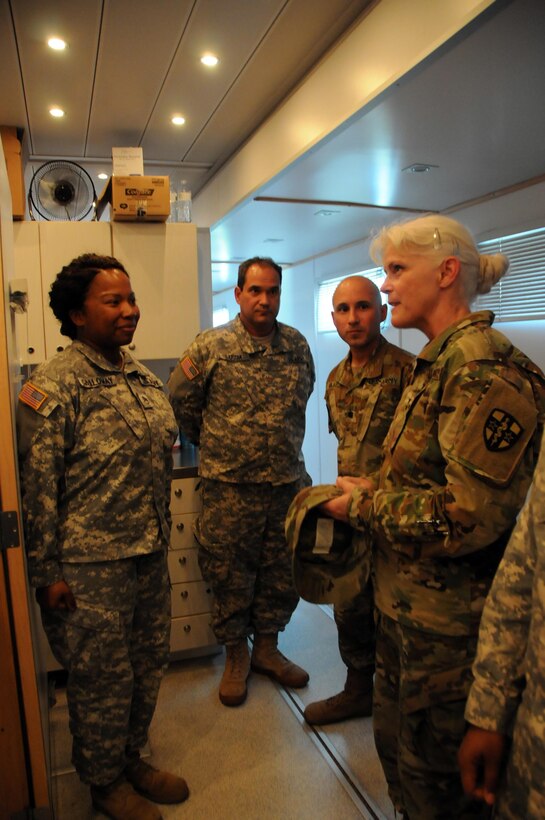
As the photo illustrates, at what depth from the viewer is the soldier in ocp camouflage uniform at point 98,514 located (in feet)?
5.15

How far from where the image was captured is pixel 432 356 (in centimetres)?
131

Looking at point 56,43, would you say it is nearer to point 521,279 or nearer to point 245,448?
point 245,448

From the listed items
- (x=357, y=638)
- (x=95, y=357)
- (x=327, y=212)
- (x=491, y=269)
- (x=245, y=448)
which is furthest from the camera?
(x=327, y=212)

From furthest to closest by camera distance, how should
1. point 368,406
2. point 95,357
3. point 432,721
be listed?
point 368,406, point 95,357, point 432,721

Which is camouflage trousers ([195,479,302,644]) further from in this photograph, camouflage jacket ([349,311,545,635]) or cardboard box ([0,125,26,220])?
cardboard box ([0,125,26,220])

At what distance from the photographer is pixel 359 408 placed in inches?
84.0

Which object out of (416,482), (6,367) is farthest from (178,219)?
(416,482)

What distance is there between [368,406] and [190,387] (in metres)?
0.83

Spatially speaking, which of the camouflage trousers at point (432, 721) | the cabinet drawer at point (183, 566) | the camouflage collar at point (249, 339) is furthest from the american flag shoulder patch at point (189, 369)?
the camouflage trousers at point (432, 721)

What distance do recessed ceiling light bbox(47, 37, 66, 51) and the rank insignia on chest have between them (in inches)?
89.8

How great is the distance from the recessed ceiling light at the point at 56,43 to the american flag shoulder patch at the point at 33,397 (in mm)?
1605

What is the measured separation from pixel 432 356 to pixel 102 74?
219cm

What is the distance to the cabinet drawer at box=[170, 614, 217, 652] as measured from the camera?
271 cm

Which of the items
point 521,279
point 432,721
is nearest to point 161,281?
point 521,279
